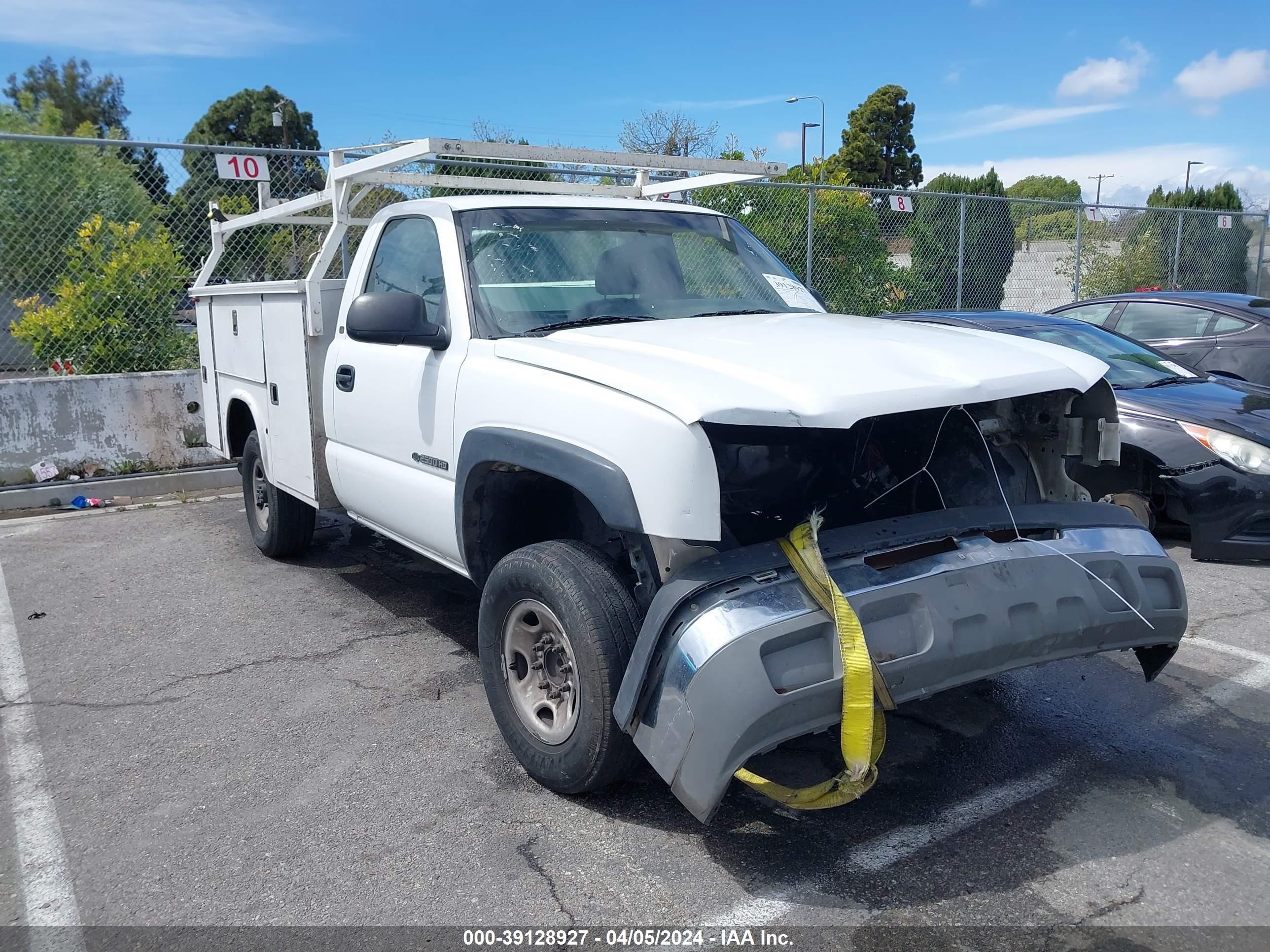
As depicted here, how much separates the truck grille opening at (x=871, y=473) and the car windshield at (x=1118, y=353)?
371cm

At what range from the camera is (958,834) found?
3.27 m

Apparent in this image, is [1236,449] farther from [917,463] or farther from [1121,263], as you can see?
[1121,263]

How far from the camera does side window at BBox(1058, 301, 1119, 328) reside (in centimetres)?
999

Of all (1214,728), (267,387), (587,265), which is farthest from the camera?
(267,387)

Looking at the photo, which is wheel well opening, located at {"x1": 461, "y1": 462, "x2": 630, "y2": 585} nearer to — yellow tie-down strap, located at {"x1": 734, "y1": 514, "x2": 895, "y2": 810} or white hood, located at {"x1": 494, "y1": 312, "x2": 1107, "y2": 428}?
white hood, located at {"x1": 494, "y1": 312, "x2": 1107, "y2": 428}

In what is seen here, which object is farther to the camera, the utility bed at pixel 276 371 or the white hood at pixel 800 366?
the utility bed at pixel 276 371

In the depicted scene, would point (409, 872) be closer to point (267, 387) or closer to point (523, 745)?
point (523, 745)

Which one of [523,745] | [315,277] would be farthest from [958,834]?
[315,277]

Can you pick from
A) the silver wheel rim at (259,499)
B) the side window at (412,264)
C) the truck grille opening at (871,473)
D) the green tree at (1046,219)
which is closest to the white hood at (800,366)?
the truck grille opening at (871,473)

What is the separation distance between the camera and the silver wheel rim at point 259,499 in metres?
6.61

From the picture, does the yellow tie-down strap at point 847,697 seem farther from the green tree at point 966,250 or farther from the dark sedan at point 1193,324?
the green tree at point 966,250

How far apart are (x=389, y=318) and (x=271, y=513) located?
2.95m

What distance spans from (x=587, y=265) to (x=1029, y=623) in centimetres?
234

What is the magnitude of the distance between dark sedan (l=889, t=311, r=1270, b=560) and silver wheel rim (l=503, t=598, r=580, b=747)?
358 centimetres
